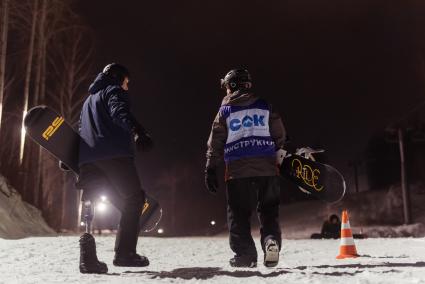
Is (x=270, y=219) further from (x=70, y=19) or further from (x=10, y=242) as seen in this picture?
(x=70, y=19)

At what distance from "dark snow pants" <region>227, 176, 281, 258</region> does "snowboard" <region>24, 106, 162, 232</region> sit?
1.61 metres

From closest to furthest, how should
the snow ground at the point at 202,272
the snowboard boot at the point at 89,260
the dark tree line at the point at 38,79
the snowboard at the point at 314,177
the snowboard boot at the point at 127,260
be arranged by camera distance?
the snow ground at the point at 202,272 → the snowboard boot at the point at 89,260 → the snowboard boot at the point at 127,260 → the snowboard at the point at 314,177 → the dark tree line at the point at 38,79

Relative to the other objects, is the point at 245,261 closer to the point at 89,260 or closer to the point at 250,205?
the point at 250,205

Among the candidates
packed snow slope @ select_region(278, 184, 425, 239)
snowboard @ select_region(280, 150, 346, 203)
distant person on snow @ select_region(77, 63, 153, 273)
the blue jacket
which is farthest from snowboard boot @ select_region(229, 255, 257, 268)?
packed snow slope @ select_region(278, 184, 425, 239)

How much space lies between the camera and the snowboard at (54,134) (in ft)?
15.8

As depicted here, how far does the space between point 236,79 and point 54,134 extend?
1986 millimetres

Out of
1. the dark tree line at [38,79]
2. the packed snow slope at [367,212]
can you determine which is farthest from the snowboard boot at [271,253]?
the packed snow slope at [367,212]

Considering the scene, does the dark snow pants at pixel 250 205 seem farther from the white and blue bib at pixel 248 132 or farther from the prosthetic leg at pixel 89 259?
the prosthetic leg at pixel 89 259

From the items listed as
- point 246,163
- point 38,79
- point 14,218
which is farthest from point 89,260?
point 38,79

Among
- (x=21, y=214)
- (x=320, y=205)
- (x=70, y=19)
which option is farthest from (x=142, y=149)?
(x=320, y=205)

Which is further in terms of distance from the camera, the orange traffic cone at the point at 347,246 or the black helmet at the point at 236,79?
the orange traffic cone at the point at 347,246

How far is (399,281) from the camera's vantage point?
143 inches

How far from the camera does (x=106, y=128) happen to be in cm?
457

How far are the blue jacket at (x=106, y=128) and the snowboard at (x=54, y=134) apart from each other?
0.57 feet
